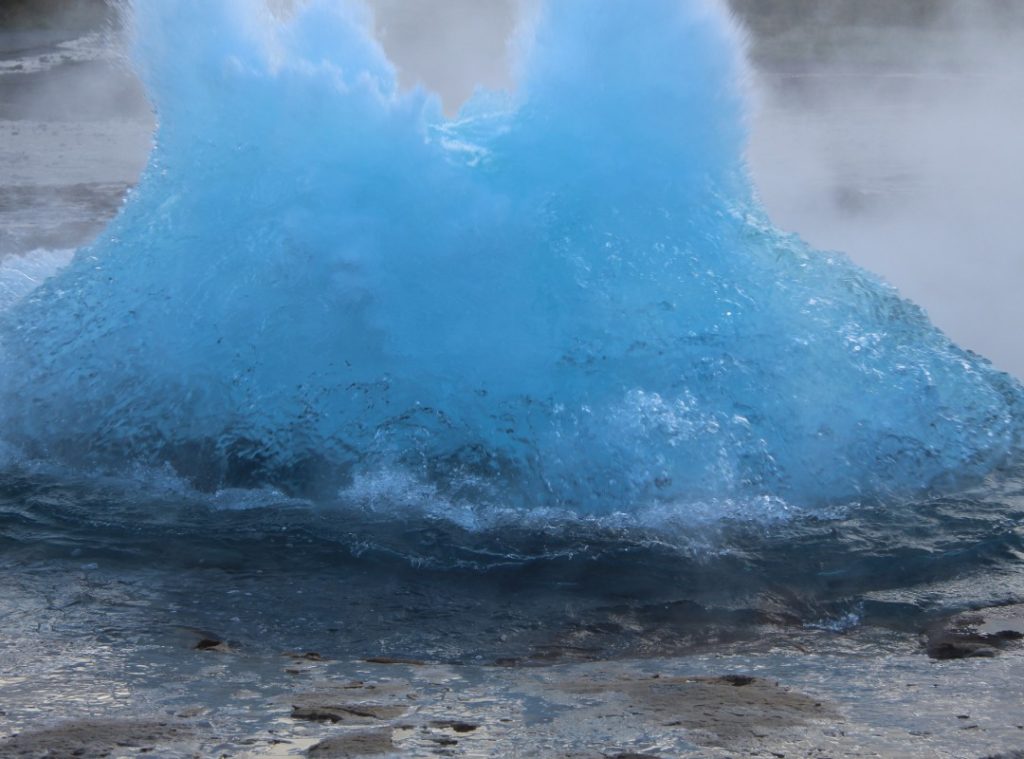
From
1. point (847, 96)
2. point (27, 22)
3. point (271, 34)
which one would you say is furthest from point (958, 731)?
point (27, 22)

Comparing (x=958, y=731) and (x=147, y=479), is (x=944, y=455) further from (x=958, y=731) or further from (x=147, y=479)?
(x=147, y=479)

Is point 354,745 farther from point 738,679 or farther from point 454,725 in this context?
point 738,679

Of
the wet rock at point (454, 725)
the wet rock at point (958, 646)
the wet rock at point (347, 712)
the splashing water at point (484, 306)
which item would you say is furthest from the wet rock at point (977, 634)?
the wet rock at point (347, 712)

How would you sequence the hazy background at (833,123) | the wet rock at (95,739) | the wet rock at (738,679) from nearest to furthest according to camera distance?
the wet rock at (95,739) → the wet rock at (738,679) → the hazy background at (833,123)

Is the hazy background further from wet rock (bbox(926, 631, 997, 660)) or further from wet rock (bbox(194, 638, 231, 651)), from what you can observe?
wet rock (bbox(194, 638, 231, 651))

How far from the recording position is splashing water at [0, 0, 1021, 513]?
3.72m

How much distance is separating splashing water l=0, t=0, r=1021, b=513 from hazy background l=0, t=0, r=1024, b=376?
57cm

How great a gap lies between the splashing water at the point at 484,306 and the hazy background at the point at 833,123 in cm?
57

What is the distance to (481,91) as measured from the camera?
187 inches

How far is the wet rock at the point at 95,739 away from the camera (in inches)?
85.3

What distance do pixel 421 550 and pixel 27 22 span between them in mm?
12785

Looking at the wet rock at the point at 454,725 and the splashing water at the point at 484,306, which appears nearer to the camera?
the wet rock at the point at 454,725

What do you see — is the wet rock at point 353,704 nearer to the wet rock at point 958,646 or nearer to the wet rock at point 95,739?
the wet rock at point 95,739

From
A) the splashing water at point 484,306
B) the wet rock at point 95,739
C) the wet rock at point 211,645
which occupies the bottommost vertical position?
the wet rock at point 95,739
